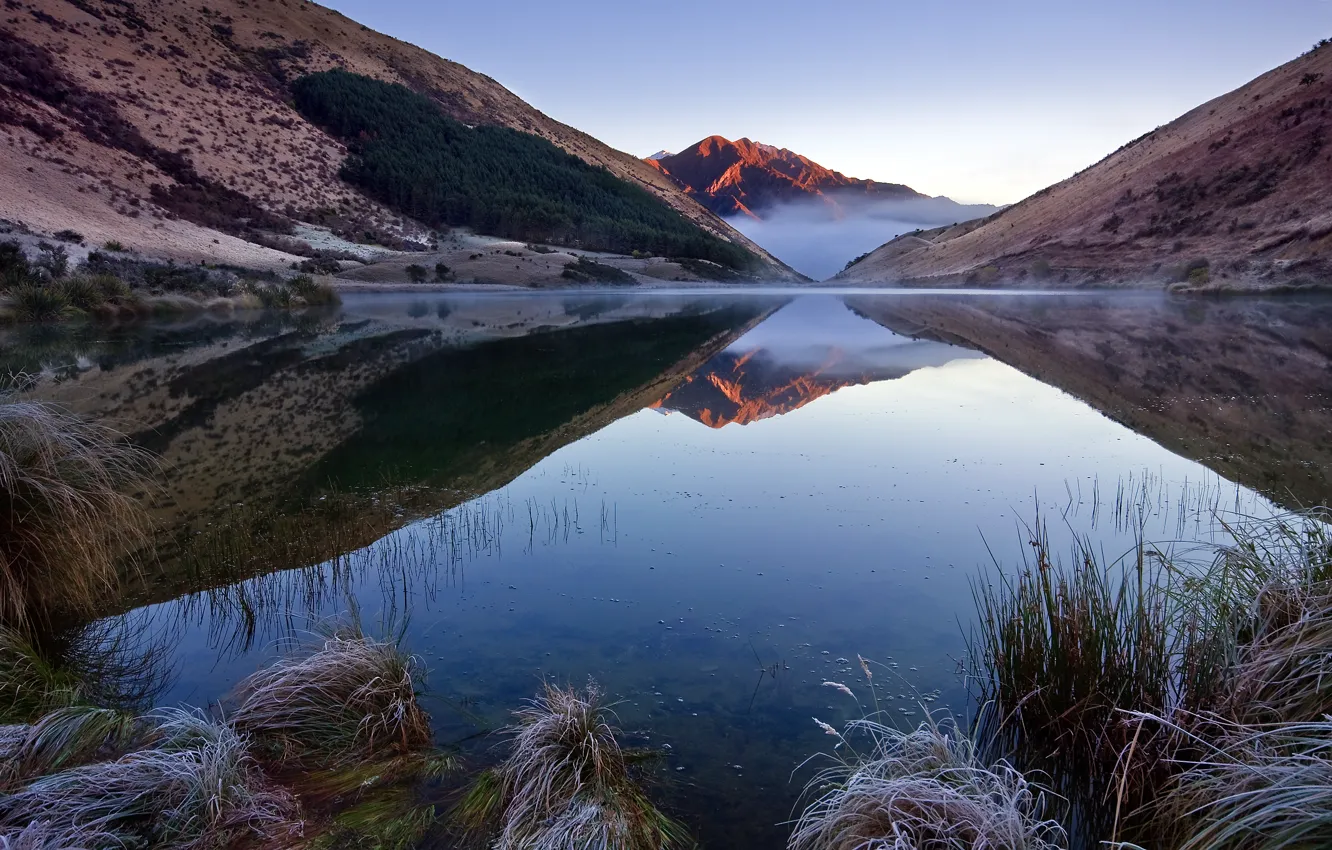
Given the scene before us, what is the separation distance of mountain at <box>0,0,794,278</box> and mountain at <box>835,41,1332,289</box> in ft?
157

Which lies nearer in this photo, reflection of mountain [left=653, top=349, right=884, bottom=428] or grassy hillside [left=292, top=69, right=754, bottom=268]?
reflection of mountain [left=653, top=349, right=884, bottom=428]

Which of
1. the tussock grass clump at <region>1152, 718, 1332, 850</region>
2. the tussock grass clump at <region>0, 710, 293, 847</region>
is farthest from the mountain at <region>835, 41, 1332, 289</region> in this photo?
the tussock grass clump at <region>0, 710, 293, 847</region>

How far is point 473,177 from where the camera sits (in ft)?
315

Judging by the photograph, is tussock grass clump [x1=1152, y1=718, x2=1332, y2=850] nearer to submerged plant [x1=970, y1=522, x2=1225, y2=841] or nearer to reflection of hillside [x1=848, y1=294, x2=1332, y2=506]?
submerged plant [x1=970, y1=522, x2=1225, y2=841]

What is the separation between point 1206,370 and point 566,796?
1762 centimetres

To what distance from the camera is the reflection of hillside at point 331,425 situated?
7.49m

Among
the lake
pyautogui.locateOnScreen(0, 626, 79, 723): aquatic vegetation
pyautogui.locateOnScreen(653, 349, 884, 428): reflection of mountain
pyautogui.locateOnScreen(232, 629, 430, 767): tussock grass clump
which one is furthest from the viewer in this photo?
pyautogui.locateOnScreen(653, 349, 884, 428): reflection of mountain

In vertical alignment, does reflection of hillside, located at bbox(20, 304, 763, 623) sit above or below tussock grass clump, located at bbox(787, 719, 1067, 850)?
below

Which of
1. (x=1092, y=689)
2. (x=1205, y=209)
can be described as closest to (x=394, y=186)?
(x=1205, y=209)

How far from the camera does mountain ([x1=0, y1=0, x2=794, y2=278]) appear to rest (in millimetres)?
49438

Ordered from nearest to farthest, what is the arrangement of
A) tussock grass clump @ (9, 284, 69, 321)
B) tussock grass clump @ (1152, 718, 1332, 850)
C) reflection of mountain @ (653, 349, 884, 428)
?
tussock grass clump @ (1152, 718, 1332, 850) → reflection of mountain @ (653, 349, 884, 428) → tussock grass clump @ (9, 284, 69, 321)

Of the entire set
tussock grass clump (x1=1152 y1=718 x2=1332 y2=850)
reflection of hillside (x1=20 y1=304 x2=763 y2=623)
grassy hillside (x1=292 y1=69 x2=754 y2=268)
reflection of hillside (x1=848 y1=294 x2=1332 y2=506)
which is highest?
grassy hillside (x1=292 y1=69 x2=754 y2=268)

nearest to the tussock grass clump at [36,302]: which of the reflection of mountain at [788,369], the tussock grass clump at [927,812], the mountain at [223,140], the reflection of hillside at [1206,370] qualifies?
the mountain at [223,140]

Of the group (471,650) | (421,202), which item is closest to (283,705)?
(471,650)
